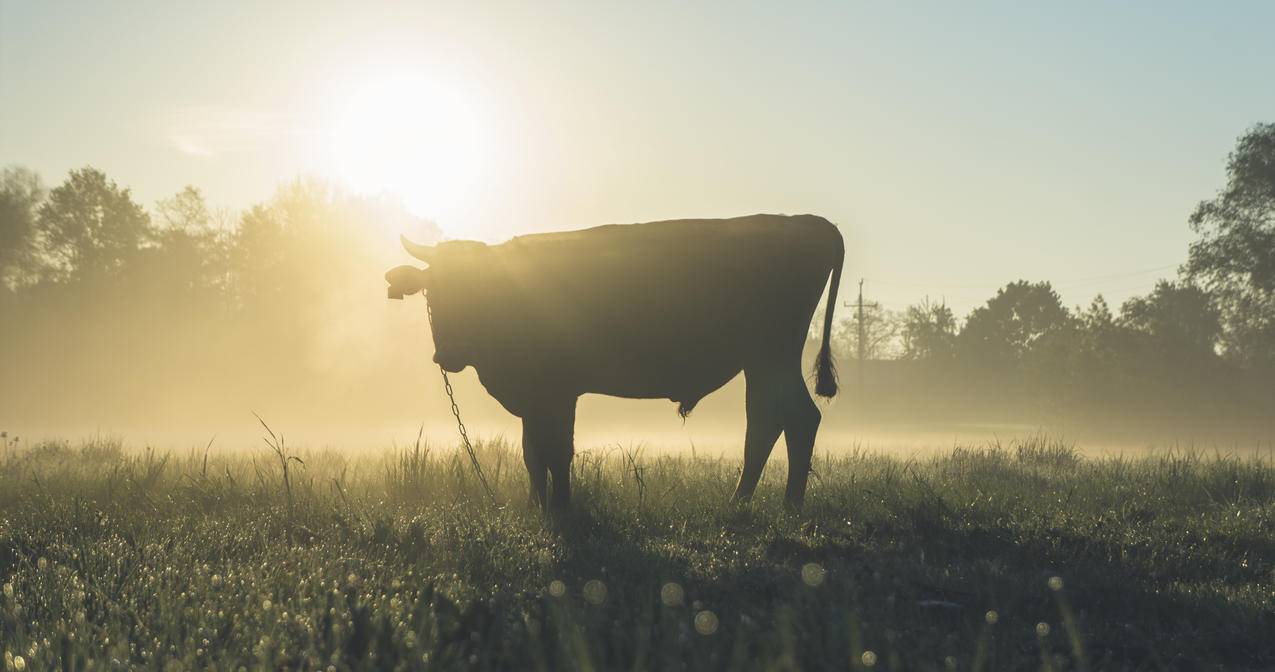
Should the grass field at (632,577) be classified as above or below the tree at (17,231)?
below

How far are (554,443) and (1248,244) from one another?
41925mm

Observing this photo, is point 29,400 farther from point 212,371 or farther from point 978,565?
point 978,565

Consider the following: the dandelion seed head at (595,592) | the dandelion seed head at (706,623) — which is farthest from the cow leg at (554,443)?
the dandelion seed head at (706,623)

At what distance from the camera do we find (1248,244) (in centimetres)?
3903

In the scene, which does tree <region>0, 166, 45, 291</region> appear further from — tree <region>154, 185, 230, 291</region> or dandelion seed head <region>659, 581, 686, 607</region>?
dandelion seed head <region>659, 581, 686, 607</region>

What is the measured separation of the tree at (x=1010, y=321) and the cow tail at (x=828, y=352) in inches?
2897

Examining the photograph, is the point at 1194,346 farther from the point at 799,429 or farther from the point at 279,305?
the point at 279,305

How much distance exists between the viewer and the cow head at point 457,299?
8117 millimetres

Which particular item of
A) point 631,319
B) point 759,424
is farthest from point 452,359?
point 759,424

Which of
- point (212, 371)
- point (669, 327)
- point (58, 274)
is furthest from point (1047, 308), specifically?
point (669, 327)

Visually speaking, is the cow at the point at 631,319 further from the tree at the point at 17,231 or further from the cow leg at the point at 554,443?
the tree at the point at 17,231

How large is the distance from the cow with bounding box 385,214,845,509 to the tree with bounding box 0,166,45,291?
51.1 metres

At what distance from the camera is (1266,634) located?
15.2 ft

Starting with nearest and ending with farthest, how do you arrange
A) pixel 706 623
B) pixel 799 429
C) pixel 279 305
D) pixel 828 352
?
pixel 706 623 < pixel 799 429 < pixel 828 352 < pixel 279 305
